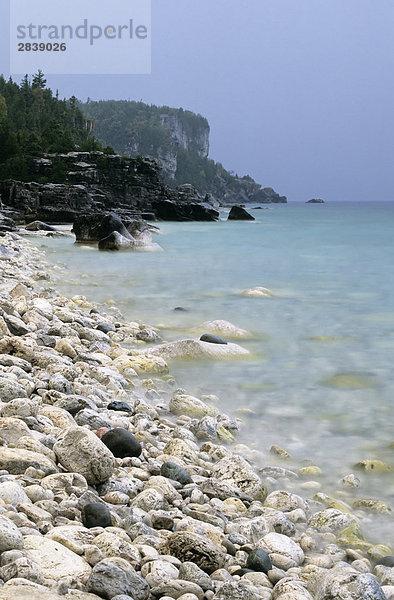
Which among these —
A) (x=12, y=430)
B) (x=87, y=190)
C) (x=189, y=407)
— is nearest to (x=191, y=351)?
(x=189, y=407)

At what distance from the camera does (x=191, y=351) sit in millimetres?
6215

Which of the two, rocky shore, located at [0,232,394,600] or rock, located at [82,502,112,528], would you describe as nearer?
rocky shore, located at [0,232,394,600]

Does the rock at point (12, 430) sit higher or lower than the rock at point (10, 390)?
lower

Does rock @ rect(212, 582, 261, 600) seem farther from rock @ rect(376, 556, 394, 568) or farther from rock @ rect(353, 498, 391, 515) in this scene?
rock @ rect(353, 498, 391, 515)

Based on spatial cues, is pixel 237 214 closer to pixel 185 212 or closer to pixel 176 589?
pixel 185 212

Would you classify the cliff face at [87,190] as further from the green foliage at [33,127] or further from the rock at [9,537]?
the rock at [9,537]

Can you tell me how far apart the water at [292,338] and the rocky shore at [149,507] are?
304 mm

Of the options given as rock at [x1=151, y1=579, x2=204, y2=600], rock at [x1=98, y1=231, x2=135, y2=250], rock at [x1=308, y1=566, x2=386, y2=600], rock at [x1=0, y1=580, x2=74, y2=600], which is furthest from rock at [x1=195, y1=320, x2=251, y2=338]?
rock at [x1=98, y1=231, x2=135, y2=250]

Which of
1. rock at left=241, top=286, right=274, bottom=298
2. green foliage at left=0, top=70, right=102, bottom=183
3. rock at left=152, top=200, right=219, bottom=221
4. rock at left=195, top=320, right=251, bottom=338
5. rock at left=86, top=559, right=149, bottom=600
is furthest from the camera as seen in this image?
rock at left=152, top=200, right=219, bottom=221

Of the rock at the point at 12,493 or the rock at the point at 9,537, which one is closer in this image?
the rock at the point at 9,537

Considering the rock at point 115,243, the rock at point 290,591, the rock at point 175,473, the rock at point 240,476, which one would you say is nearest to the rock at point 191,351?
the rock at point 240,476

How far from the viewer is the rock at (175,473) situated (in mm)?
3244

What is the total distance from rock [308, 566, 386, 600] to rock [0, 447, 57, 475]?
1305 mm

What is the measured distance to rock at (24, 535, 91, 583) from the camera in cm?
198
